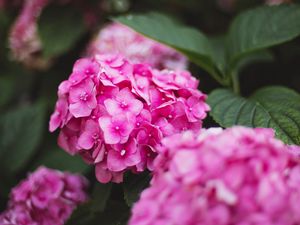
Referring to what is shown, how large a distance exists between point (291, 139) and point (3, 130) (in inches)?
42.4

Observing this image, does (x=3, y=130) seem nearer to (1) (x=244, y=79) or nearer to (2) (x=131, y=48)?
(2) (x=131, y=48)

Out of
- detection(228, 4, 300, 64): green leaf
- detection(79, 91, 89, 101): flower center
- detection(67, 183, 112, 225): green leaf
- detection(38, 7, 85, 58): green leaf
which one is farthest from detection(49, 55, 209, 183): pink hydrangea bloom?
detection(38, 7, 85, 58): green leaf

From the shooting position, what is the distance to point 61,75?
2.11 m

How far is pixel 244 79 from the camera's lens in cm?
176

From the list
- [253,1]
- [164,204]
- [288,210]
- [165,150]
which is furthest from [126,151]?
[253,1]

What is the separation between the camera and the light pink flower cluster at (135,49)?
5.60ft

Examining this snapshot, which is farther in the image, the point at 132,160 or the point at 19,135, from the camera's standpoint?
the point at 19,135

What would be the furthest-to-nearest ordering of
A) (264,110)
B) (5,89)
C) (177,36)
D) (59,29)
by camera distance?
(5,89) < (59,29) < (177,36) < (264,110)

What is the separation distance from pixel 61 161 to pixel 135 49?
1.47ft

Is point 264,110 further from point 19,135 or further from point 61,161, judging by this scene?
point 19,135

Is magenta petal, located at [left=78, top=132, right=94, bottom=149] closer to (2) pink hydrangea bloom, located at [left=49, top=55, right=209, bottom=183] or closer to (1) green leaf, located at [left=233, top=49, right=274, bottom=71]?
(2) pink hydrangea bloom, located at [left=49, top=55, right=209, bottom=183]

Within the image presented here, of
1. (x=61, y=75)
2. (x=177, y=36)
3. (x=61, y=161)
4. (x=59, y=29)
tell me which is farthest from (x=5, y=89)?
(x=177, y=36)

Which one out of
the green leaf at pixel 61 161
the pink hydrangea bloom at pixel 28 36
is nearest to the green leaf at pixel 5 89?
the pink hydrangea bloom at pixel 28 36

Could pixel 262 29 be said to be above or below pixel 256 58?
above
